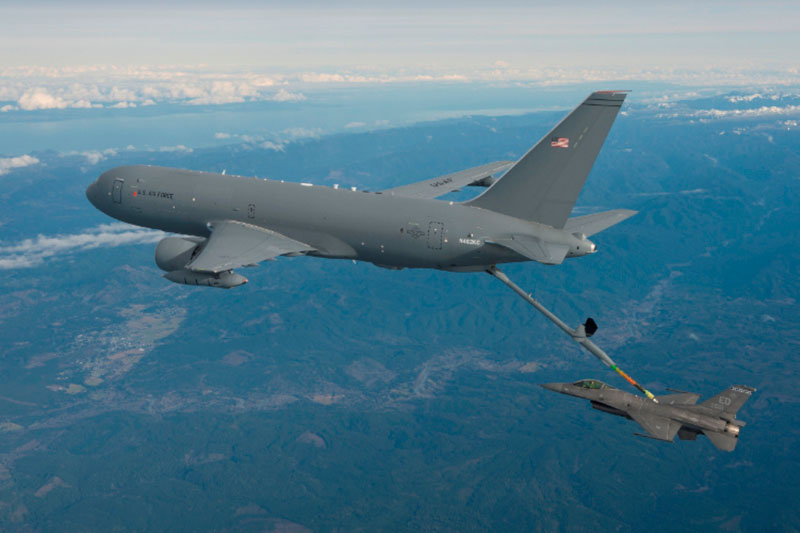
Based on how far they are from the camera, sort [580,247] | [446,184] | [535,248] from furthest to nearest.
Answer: [446,184], [580,247], [535,248]

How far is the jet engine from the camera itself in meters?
41.2

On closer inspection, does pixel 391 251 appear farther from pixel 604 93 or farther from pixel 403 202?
pixel 604 93

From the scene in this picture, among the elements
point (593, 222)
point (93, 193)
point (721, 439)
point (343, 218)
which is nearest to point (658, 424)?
point (721, 439)

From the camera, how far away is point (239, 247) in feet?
144

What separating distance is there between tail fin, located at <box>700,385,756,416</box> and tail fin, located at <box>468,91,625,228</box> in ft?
81.1

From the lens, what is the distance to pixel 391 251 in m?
44.8

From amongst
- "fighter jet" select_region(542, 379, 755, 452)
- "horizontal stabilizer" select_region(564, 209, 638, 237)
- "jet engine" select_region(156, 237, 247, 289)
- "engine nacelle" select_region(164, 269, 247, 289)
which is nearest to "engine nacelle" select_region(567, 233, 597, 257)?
"horizontal stabilizer" select_region(564, 209, 638, 237)

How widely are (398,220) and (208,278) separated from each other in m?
14.4

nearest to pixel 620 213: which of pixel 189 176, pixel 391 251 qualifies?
pixel 391 251

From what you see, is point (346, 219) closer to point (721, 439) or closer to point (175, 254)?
point (175, 254)

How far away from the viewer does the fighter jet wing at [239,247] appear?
40562 mm

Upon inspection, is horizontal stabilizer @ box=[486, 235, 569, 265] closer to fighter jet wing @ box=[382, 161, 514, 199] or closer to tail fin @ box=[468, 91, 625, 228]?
tail fin @ box=[468, 91, 625, 228]

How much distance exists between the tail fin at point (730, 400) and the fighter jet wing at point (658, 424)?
417cm

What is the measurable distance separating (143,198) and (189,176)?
4546 mm
